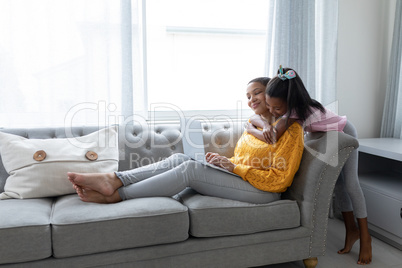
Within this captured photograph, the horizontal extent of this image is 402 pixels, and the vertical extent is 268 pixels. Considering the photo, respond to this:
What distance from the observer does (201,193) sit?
2.07 m

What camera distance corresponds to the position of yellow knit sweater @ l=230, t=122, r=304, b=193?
202 cm

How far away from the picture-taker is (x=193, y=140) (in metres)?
2.38

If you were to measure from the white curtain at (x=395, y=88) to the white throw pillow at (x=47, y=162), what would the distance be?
7.52 ft

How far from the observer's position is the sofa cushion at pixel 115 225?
5.61ft

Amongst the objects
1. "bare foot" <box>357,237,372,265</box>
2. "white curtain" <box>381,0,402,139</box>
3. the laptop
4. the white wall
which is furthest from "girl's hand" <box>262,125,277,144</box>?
"white curtain" <box>381,0,402,139</box>

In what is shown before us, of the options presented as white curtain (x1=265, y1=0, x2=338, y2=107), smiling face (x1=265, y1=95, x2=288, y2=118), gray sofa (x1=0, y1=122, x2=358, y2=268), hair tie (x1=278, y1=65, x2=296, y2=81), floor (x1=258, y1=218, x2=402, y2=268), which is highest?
white curtain (x1=265, y1=0, x2=338, y2=107)

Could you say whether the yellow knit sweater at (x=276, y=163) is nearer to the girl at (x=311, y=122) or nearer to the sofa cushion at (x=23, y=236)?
the girl at (x=311, y=122)

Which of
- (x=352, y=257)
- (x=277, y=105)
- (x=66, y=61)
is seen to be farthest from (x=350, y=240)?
(x=66, y=61)

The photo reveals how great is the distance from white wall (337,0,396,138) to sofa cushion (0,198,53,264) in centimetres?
255

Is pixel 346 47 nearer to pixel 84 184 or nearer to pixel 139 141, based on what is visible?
pixel 139 141

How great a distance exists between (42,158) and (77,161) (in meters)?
0.19

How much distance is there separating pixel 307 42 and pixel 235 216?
166 cm

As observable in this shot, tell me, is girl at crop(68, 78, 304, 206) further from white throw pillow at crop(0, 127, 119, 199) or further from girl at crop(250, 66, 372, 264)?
white throw pillow at crop(0, 127, 119, 199)

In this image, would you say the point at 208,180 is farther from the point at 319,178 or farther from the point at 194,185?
the point at 319,178
